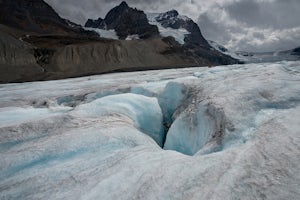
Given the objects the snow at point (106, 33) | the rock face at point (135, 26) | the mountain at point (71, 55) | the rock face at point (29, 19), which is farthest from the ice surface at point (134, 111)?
the snow at point (106, 33)

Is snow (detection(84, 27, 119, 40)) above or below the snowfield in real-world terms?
above

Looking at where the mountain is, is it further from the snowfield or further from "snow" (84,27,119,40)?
the snowfield

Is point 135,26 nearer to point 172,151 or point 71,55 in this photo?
point 71,55

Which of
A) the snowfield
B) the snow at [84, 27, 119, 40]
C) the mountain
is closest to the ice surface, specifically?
the snowfield

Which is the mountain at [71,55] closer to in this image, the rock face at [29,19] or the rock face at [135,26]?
the rock face at [29,19]

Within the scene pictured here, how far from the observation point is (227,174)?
4008mm

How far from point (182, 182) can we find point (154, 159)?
84 cm

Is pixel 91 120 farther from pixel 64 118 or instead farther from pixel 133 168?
pixel 133 168

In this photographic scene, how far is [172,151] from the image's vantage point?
519cm

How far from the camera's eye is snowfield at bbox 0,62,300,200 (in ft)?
12.9

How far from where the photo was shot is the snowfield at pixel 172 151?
3920mm

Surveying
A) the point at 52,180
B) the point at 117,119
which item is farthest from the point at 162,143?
the point at 52,180

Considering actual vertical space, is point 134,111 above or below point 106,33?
below

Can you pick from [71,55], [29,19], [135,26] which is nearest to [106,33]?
[135,26]
